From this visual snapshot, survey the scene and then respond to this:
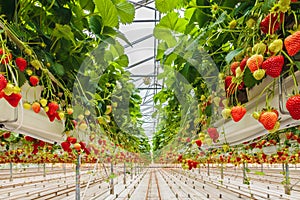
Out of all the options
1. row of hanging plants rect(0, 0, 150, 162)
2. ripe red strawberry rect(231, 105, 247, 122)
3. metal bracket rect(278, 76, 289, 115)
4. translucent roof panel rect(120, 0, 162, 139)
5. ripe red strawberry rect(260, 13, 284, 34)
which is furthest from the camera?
translucent roof panel rect(120, 0, 162, 139)

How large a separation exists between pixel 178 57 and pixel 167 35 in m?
0.16

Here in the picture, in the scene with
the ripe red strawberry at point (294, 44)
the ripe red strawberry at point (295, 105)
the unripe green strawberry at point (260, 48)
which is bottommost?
the ripe red strawberry at point (295, 105)

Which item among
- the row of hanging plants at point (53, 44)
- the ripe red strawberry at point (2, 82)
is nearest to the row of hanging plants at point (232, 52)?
the row of hanging plants at point (53, 44)

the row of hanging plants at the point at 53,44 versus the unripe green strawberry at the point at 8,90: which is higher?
the row of hanging plants at the point at 53,44

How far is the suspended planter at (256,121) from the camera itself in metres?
1.21

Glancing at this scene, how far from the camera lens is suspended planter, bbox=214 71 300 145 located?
1.21 m

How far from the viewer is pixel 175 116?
5387mm

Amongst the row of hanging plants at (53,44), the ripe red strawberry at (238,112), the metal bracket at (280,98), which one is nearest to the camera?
the ripe red strawberry at (238,112)

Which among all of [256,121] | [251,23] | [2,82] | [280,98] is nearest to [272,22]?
[251,23]

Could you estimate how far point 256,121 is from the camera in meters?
1.67

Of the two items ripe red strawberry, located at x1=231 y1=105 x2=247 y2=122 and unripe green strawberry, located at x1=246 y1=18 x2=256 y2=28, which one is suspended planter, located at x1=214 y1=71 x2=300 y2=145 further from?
unripe green strawberry, located at x1=246 y1=18 x2=256 y2=28

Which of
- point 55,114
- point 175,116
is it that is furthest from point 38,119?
point 175,116

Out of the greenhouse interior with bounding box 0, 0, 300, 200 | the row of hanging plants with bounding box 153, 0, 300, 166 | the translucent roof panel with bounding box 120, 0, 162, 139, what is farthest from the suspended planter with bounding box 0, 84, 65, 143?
the translucent roof panel with bounding box 120, 0, 162, 139

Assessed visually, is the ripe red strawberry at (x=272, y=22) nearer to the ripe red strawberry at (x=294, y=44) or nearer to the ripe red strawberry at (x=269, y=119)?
the ripe red strawberry at (x=294, y=44)
